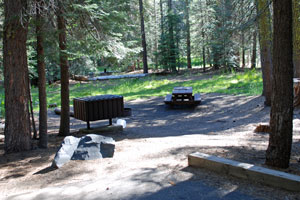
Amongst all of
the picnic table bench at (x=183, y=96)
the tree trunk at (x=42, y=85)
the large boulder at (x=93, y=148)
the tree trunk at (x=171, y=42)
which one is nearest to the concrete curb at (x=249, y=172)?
the large boulder at (x=93, y=148)

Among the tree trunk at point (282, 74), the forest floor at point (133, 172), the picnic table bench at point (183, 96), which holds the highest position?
the tree trunk at point (282, 74)

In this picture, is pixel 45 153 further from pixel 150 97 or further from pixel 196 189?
pixel 150 97

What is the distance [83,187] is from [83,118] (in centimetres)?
577

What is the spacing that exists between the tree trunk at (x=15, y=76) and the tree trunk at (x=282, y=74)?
206 inches

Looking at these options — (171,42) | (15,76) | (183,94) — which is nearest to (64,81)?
(15,76)

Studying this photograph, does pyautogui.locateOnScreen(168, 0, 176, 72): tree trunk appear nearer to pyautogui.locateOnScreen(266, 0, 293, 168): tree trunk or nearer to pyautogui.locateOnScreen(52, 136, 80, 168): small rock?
pyautogui.locateOnScreen(52, 136, 80, 168): small rock

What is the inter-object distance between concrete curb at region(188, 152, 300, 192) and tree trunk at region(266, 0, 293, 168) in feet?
2.34

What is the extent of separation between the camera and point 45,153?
7.61 m

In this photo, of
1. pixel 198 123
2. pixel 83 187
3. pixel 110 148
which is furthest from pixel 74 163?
pixel 198 123

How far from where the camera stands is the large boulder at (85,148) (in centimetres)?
630

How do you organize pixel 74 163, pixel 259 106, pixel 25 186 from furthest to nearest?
pixel 259 106, pixel 74 163, pixel 25 186

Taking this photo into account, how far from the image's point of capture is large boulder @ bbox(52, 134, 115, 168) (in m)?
6.30

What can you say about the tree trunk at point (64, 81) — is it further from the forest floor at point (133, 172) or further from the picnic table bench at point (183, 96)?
the picnic table bench at point (183, 96)

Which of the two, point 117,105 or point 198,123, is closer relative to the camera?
point 117,105
